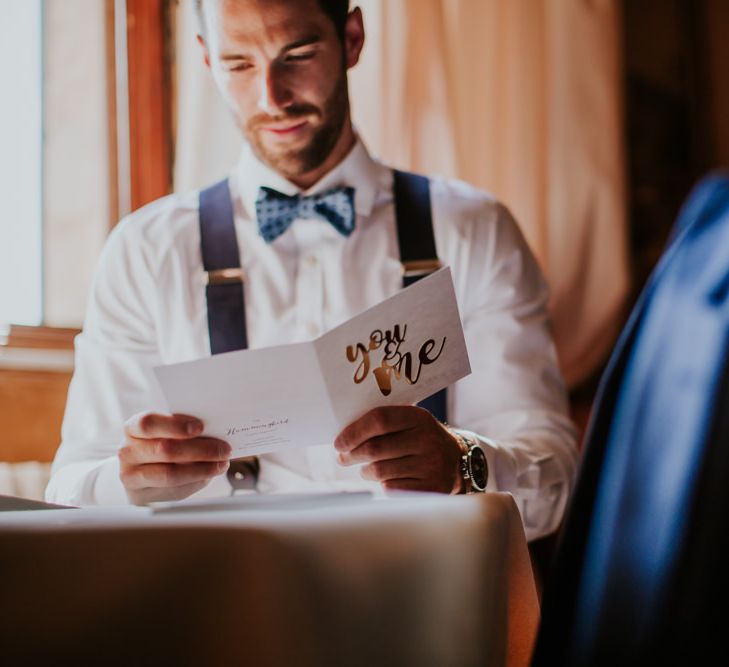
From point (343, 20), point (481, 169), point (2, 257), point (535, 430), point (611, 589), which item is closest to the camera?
point (611, 589)

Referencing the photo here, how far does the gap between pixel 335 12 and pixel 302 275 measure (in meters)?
0.50

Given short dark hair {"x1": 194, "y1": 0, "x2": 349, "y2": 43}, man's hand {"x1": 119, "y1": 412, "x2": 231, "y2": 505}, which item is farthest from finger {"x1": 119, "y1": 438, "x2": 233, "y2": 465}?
short dark hair {"x1": 194, "y1": 0, "x2": 349, "y2": 43}

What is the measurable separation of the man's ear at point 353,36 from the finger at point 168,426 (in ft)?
3.00

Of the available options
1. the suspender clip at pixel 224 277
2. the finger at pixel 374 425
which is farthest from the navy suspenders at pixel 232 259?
the finger at pixel 374 425

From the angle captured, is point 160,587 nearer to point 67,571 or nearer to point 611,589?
point 67,571

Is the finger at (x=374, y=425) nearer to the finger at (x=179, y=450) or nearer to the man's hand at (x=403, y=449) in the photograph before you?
the man's hand at (x=403, y=449)

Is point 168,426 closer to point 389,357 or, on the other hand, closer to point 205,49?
point 389,357

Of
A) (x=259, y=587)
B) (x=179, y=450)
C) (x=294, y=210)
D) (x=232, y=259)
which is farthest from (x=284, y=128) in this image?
(x=259, y=587)

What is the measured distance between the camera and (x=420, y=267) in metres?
1.66

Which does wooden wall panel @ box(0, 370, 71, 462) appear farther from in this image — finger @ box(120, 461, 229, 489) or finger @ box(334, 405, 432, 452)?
finger @ box(334, 405, 432, 452)

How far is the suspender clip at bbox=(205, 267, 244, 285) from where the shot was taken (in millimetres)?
1648

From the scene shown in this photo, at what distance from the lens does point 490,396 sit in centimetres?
166

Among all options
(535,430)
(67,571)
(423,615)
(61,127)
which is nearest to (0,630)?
(67,571)

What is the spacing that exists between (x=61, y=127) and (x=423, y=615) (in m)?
1.66
